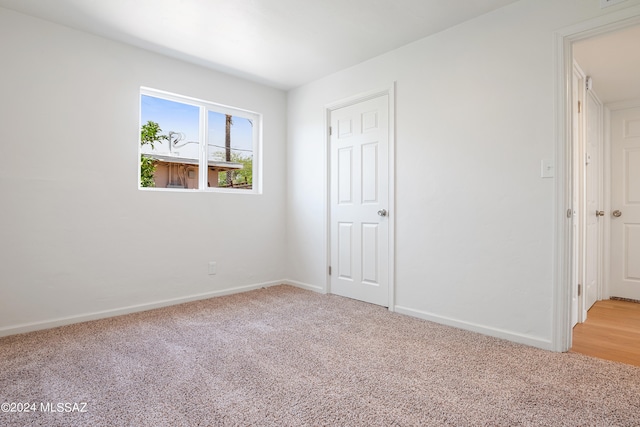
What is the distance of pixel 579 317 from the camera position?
9.57 feet

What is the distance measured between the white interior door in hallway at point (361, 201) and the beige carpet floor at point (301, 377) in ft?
2.38

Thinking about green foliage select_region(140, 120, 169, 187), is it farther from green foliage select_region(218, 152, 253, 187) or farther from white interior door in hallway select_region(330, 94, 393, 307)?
white interior door in hallway select_region(330, 94, 393, 307)

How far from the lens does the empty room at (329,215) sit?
185cm

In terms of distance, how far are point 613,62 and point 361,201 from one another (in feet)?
8.10

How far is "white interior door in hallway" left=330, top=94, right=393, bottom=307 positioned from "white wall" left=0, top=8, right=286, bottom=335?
1.29 metres

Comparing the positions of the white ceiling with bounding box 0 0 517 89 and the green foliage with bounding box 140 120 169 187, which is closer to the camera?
the white ceiling with bounding box 0 0 517 89

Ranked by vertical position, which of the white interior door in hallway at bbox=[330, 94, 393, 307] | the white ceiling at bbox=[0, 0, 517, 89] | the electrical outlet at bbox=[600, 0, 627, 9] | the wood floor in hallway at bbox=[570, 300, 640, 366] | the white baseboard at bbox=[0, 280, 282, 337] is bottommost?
the wood floor in hallway at bbox=[570, 300, 640, 366]

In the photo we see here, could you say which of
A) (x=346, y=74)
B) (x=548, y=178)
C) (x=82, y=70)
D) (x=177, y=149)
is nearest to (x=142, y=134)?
(x=177, y=149)

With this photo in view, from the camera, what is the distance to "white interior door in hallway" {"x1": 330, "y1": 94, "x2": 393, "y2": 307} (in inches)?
132

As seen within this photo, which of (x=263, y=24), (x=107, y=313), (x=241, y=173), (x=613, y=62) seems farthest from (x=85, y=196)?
(x=613, y=62)

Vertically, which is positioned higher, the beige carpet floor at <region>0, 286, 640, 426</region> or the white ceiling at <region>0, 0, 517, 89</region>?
the white ceiling at <region>0, 0, 517, 89</region>

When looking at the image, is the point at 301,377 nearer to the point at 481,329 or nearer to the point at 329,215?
the point at 481,329

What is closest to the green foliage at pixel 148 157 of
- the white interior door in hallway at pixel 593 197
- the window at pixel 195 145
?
the window at pixel 195 145

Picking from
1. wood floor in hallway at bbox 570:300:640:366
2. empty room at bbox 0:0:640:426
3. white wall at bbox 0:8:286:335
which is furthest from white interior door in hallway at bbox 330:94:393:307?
wood floor in hallway at bbox 570:300:640:366
